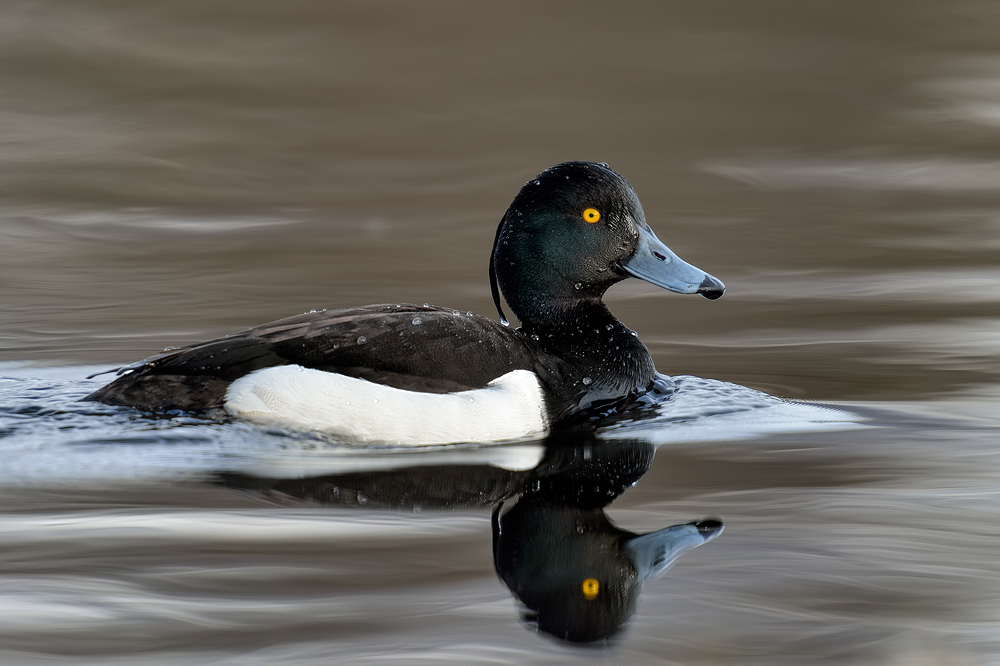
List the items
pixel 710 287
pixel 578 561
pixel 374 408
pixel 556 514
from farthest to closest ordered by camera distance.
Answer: pixel 710 287 < pixel 374 408 < pixel 556 514 < pixel 578 561

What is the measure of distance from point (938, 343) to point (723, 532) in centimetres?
304

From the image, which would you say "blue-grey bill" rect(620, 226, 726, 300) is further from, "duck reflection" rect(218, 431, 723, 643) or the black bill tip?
"duck reflection" rect(218, 431, 723, 643)

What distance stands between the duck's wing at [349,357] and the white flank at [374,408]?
0.04 m

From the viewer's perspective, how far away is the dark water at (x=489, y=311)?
3.22 metres

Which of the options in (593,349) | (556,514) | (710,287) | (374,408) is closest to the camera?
(556,514)

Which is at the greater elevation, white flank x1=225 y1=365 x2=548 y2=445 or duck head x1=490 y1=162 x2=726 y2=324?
duck head x1=490 y1=162 x2=726 y2=324

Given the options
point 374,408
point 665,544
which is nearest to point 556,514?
point 665,544

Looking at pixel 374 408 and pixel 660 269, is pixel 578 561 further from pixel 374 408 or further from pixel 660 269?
pixel 660 269

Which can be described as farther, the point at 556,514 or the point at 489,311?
the point at 489,311

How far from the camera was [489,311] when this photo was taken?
6859 millimetres

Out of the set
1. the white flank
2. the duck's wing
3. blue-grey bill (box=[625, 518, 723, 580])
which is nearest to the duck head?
the duck's wing

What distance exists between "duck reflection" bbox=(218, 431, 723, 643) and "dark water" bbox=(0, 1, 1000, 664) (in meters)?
0.02

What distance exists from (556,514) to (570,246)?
1.81 metres

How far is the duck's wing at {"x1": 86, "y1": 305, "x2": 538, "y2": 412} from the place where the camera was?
4.81 meters
